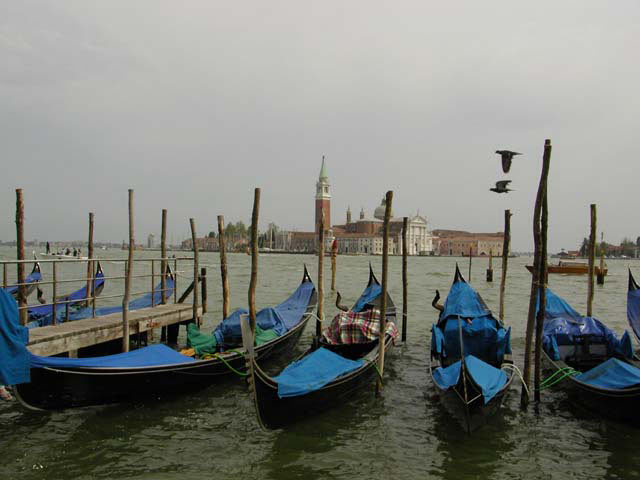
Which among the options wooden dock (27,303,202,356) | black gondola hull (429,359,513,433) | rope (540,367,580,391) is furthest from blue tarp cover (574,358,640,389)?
wooden dock (27,303,202,356)

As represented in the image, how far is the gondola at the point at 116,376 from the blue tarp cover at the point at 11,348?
0.11 m

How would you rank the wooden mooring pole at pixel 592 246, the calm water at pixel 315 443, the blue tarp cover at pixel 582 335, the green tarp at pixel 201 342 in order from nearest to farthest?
1. the calm water at pixel 315 443
2. the blue tarp cover at pixel 582 335
3. the green tarp at pixel 201 342
4. the wooden mooring pole at pixel 592 246

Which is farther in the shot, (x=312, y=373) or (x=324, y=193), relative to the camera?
(x=324, y=193)

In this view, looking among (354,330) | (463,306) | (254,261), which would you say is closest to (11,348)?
(254,261)

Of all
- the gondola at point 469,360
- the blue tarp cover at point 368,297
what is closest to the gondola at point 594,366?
the gondola at point 469,360

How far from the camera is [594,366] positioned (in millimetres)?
6750

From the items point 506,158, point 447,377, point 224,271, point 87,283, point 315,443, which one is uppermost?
point 506,158

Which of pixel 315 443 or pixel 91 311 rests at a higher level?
pixel 91 311

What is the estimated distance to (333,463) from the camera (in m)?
4.48

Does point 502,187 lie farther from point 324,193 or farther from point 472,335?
point 324,193

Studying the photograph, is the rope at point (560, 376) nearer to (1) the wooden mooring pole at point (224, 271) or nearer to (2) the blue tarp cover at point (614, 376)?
(2) the blue tarp cover at point (614, 376)

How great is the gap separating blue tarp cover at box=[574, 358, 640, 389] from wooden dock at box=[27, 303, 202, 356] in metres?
5.48

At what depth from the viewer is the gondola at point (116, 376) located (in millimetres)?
4848

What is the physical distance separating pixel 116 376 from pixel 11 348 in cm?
96
